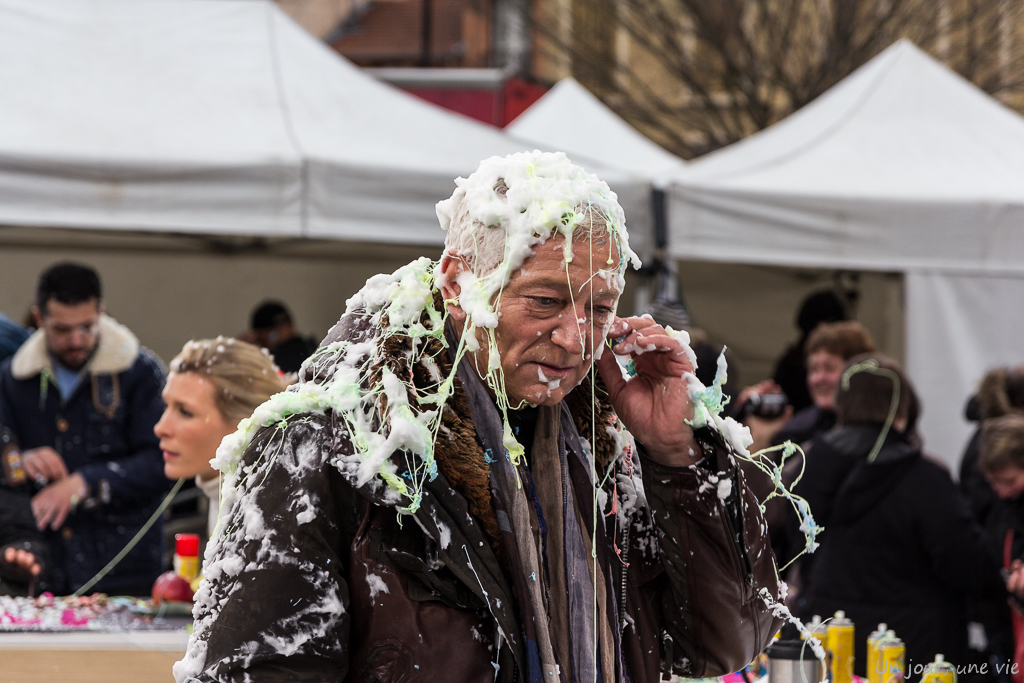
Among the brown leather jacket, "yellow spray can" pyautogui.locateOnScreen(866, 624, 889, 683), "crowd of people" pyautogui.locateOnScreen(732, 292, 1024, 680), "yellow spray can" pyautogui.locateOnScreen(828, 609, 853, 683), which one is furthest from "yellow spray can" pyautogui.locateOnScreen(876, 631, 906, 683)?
the brown leather jacket

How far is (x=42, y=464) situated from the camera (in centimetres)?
389

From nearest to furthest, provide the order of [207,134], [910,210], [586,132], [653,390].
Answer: [653,390]
[207,134]
[910,210]
[586,132]

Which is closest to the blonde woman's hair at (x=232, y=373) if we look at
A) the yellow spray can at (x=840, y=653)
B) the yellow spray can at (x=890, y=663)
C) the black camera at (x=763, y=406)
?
the yellow spray can at (x=840, y=653)

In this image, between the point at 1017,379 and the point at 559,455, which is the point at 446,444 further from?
the point at 1017,379

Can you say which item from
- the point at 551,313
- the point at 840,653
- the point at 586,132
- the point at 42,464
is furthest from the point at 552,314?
the point at 586,132

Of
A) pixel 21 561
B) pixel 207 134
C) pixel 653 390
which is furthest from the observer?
pixel 207 134

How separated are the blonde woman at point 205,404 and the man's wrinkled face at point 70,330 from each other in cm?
123

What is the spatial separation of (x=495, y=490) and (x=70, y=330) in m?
3.07

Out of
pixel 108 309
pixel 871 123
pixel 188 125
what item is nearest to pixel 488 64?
pixel 108 309

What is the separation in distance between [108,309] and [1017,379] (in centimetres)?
572

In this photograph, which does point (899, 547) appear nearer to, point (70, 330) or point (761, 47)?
point (70, 330)

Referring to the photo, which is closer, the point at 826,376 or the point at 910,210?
the point at 826,376

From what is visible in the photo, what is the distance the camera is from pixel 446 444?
1472 mm

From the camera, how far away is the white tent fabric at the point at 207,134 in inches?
174
